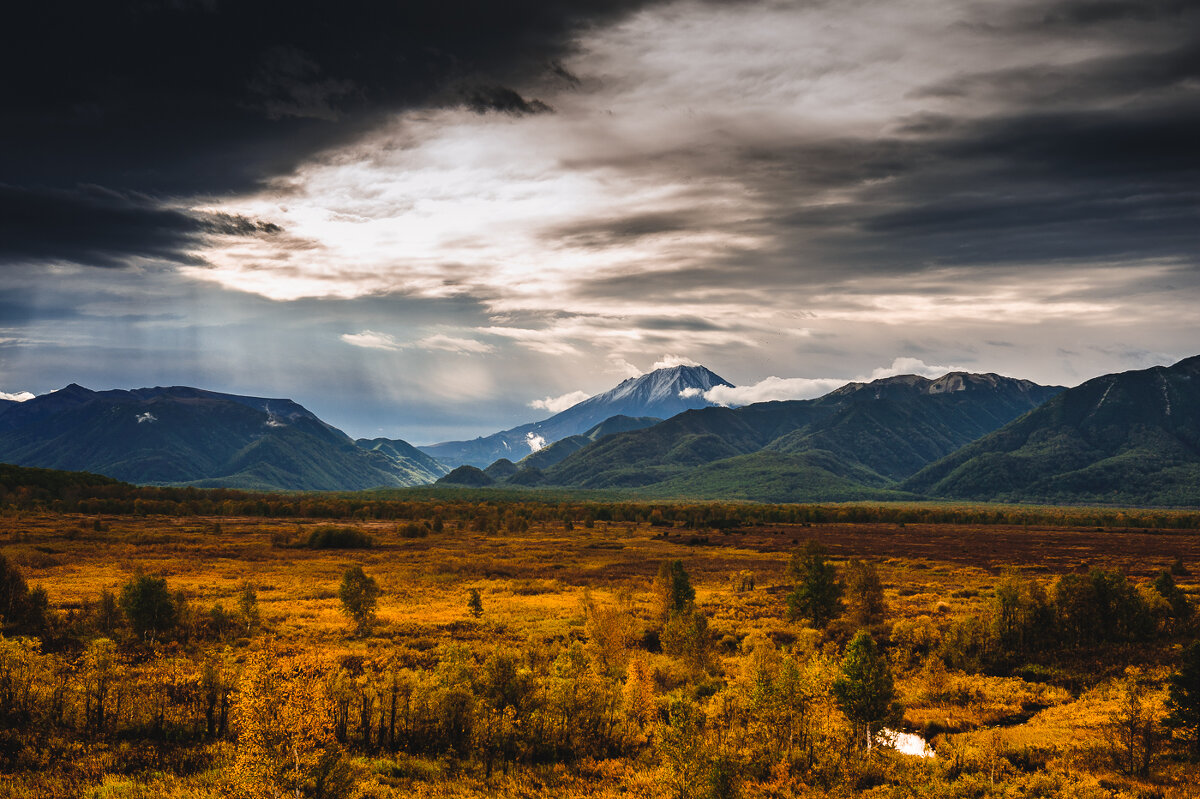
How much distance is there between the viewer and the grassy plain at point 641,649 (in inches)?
1316

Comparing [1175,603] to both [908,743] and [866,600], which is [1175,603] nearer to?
[866,600]

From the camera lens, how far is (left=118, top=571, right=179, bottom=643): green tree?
2223 inches

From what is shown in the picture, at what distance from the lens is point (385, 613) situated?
247 ft

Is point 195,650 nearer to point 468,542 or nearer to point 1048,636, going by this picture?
point 1048,636

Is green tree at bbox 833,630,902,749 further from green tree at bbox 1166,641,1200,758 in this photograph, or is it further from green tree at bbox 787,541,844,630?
green tree at bbox 787,541,844,630

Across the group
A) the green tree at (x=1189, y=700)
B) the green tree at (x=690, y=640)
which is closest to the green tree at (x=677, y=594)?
the green tree at (x=690, y=640)

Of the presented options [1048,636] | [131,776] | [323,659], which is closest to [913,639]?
[1048,636]

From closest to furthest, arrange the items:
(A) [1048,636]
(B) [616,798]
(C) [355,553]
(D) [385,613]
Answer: (B) [616,798] → (A) [1048,636] → (D) [385,613] → (C) [355,553]

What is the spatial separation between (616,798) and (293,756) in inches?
585

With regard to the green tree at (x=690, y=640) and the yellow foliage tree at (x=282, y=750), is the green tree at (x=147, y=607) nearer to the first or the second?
the yellow foliage tree at (x=282, y=750)

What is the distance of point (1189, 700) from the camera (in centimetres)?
3809

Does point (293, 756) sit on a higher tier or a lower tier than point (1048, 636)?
higher

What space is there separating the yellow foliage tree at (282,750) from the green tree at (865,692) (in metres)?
27.9

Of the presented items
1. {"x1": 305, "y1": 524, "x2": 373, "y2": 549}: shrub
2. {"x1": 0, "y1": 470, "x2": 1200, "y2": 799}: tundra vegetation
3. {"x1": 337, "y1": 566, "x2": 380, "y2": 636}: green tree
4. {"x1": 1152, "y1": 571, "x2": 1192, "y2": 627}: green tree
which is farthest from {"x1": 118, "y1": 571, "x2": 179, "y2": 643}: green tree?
{"x1": 1152, "y1": 571, "x2": 1192, "y2": 627}: green tree
